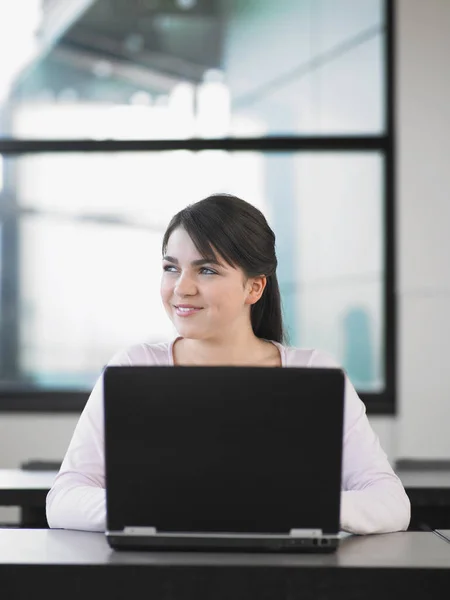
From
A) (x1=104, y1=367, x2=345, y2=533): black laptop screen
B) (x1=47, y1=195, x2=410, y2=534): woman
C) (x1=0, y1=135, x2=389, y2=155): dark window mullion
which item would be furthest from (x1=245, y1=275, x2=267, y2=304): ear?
(x1=0, y1=135, x2=389, y2=155): dark window mullion

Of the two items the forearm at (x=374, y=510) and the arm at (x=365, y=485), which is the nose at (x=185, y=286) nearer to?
the arm at (x=365, y=485)

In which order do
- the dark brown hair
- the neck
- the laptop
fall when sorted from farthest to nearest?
the neck < the dark brown hair < the laptop

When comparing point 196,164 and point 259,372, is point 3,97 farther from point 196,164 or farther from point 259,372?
point 259,372

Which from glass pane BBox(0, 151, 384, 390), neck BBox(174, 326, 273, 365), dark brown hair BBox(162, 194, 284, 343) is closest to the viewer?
dark brown hair BBox(162, 194, 284, 343)

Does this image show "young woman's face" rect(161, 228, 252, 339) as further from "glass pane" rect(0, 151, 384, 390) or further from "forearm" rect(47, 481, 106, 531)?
"glass pane" rect(0, 151, 384, 390)

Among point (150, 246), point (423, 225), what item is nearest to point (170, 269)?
point (150, 246)

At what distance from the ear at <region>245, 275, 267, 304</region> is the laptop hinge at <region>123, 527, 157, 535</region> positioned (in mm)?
848

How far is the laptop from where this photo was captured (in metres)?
1.31

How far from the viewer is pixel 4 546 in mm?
1444

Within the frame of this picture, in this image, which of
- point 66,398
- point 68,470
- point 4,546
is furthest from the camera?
point 66,398

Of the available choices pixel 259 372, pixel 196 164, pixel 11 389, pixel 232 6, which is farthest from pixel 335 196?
pixel 259 372

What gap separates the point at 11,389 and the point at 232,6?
2261 millimetres

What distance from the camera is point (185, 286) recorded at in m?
1.96

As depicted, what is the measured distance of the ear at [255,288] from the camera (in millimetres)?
2115
